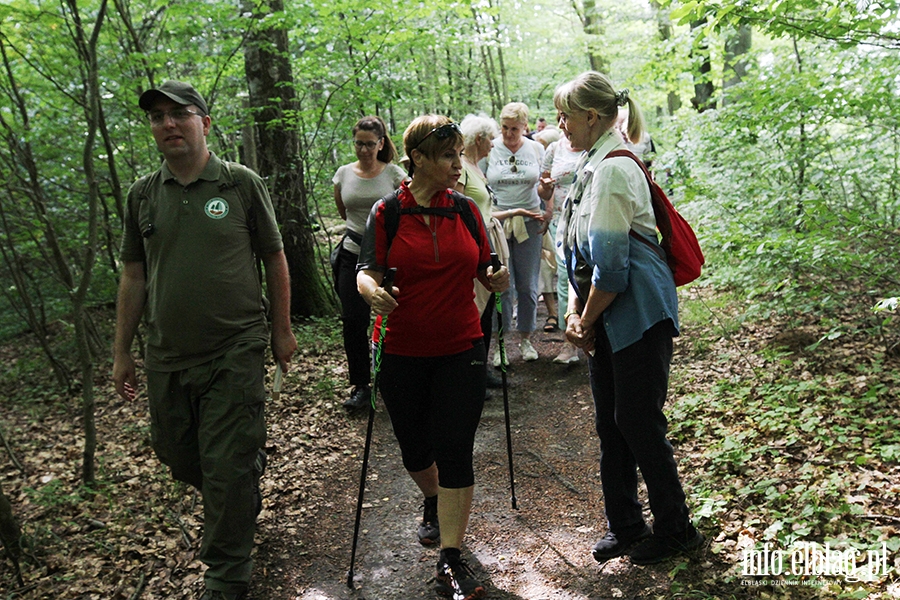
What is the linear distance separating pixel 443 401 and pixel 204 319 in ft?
4.23

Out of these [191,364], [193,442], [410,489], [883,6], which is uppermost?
[883,6]

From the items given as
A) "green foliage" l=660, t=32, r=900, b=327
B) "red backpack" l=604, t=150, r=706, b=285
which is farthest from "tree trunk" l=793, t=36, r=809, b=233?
"red backpack" l=604, t=150, r=706, b=285

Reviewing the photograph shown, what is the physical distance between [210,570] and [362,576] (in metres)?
0.80

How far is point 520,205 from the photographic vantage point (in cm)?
686

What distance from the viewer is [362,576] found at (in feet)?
12.1

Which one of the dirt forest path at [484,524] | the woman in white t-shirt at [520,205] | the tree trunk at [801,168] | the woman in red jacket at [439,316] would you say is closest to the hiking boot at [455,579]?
the woman in red jacket at [439,316]

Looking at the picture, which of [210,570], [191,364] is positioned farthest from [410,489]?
[191,364]

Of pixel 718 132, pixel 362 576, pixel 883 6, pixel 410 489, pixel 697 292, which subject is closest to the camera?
pixel 362 576

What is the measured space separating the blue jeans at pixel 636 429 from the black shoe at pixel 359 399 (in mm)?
3191

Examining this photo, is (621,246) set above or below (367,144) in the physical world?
below

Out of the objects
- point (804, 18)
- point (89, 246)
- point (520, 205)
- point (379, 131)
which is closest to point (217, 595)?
point (89, 246)

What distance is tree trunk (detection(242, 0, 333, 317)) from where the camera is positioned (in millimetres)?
8383

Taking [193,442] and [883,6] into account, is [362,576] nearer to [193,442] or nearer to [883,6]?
[193,442]

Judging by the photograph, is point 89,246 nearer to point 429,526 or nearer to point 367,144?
point 367,144
